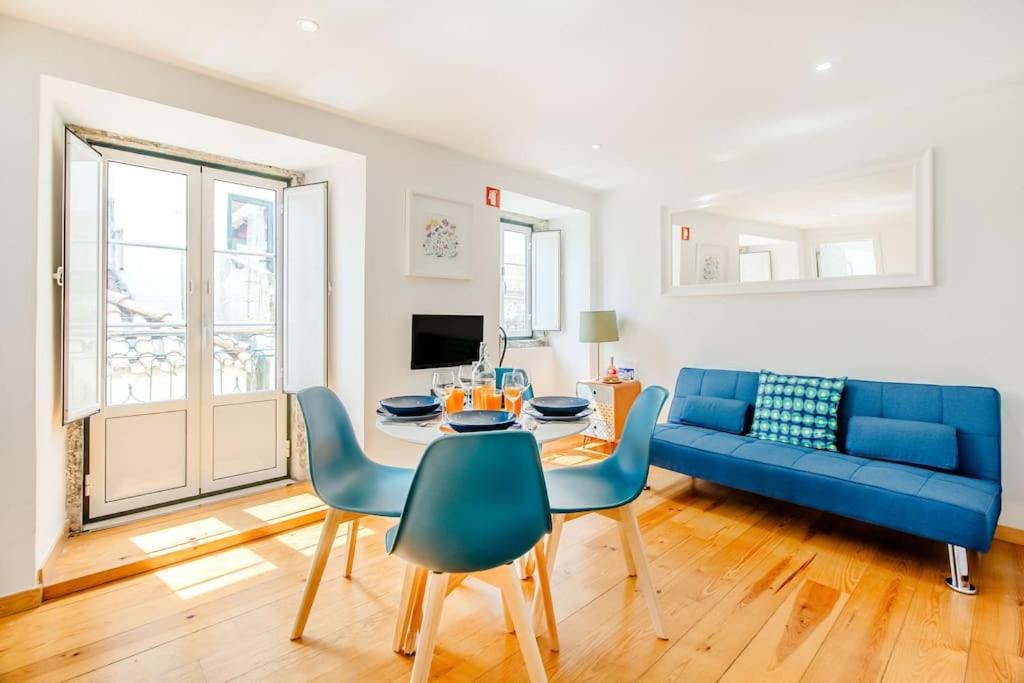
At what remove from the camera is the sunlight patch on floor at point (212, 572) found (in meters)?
2.28

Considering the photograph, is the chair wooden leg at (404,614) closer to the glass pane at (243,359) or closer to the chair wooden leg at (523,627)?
the chair wooden leg at (523,627)

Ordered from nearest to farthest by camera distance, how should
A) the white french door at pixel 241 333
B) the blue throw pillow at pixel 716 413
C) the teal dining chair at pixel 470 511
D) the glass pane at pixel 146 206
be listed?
the teal dining chair at pixel 470 511 < the glass pane at pixel 146 206 < the white french door at pixel 241 333 < the blue throw pillow at pixel 716 413

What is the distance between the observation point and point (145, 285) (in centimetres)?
302

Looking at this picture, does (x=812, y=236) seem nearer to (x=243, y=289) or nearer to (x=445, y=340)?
(x=445, y=340)

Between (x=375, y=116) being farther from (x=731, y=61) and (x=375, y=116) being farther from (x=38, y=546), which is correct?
(x=38, y=546)

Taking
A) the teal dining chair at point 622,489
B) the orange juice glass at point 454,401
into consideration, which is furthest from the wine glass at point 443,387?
the teal dining chair at point 622,489

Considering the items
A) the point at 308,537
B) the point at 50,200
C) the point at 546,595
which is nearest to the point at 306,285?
the point at 50,200

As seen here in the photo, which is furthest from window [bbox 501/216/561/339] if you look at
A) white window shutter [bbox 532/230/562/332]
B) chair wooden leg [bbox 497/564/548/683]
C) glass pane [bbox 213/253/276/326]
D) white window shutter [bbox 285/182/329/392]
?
chair wooden leg [bbox 497/564/548/683]

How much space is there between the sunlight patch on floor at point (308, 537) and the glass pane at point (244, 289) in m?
1.12

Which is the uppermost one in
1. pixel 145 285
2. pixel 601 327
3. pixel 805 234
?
pixel 805 234

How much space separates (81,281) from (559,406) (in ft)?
8.07

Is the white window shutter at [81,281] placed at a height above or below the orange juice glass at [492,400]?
above

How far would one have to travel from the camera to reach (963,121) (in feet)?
9.48

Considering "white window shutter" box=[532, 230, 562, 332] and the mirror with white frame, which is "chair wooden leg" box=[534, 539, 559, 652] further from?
"white window shutter" box=[532, 230, 562, 332]
